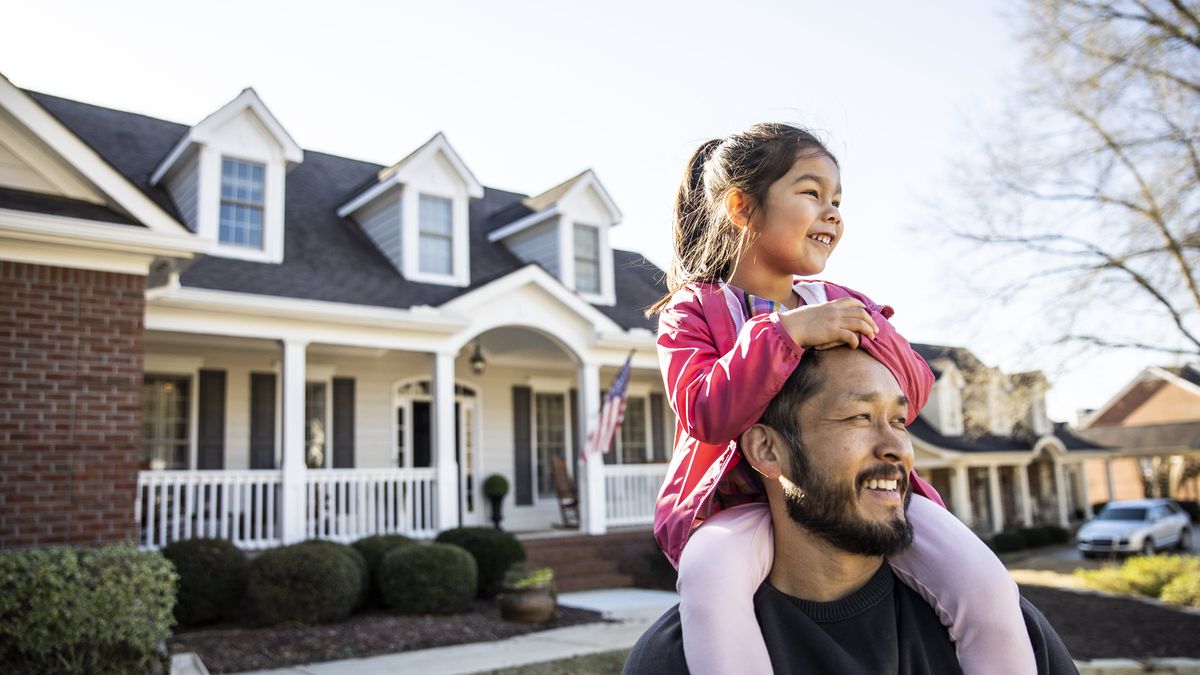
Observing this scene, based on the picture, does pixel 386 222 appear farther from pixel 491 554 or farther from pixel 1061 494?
pixel 1061 494

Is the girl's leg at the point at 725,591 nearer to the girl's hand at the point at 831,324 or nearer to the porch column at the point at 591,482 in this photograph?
the girl's hand at the point at 831,324

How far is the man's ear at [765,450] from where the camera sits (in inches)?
69.3

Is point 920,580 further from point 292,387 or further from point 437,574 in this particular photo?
point 292,387

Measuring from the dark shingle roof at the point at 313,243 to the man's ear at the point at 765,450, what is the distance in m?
10.2

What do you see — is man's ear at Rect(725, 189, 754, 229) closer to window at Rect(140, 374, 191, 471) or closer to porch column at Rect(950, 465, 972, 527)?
window at Rect(140, 374, 191, 471)

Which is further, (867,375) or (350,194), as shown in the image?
(350,194)

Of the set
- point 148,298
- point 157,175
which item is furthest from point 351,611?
point 157,175

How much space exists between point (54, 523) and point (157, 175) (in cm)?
721

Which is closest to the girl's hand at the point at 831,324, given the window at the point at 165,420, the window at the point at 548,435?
the window at the point at 165,420

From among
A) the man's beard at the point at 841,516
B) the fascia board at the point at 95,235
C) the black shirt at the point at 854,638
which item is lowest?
the black shirt at the point at 854,638

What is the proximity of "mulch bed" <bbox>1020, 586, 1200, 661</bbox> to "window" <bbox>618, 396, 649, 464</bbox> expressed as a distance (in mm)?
7267

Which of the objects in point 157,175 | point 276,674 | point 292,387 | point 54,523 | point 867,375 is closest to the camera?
point 867,375

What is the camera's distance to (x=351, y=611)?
984 cm

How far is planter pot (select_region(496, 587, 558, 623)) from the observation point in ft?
32.0
